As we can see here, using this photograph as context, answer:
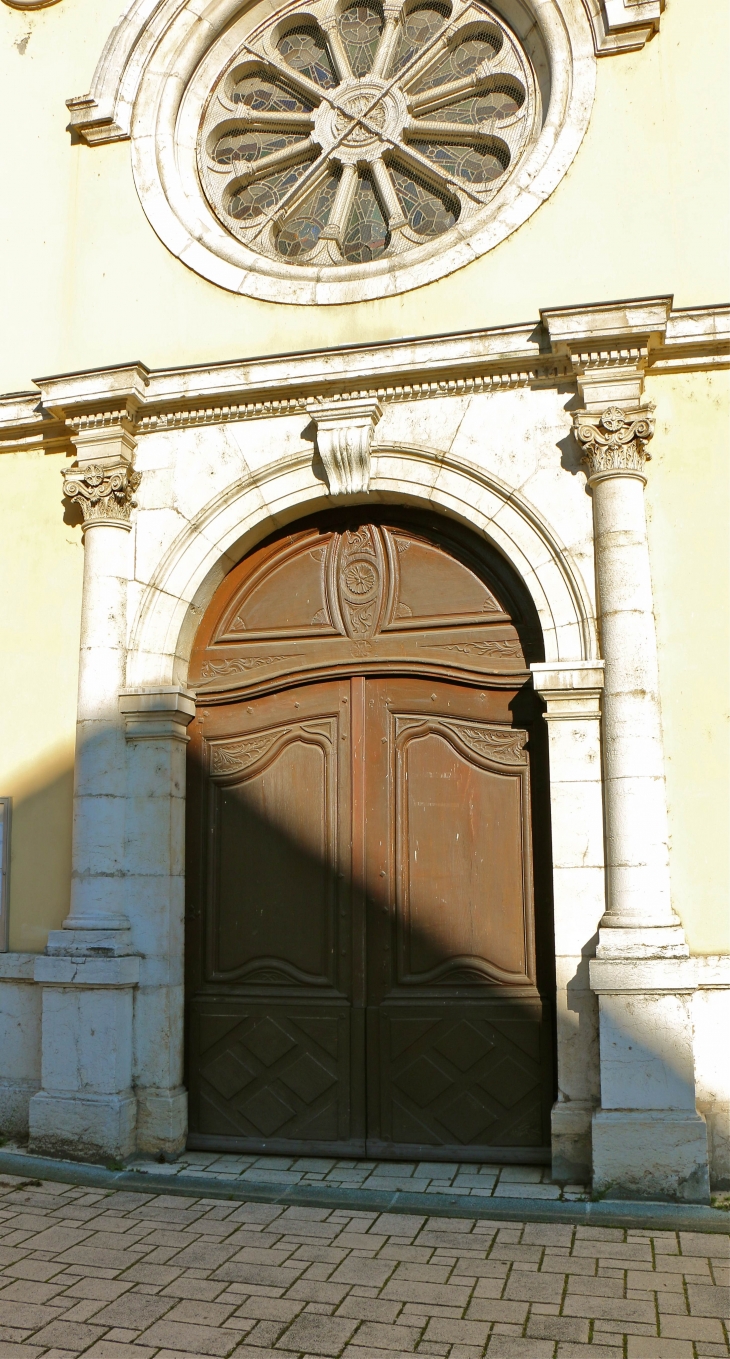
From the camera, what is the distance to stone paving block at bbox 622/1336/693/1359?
341 centimetres

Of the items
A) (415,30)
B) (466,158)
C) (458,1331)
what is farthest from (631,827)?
(415,30)

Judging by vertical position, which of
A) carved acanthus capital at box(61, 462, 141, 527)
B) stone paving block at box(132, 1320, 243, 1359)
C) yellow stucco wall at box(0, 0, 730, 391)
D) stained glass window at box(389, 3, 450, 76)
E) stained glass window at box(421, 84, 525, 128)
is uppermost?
stained glass window at box(389, 3, 450, 76)

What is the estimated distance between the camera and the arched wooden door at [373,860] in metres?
5.46

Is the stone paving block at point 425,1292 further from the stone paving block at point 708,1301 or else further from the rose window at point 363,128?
the rose window at point 363,128

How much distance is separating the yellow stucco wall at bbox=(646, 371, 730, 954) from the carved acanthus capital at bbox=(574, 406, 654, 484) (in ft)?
0.60

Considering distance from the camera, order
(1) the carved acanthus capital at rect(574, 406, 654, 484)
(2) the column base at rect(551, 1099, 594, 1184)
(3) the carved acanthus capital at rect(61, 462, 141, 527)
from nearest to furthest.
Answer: (2) the column base at rect(551, 1099, 594, 1184)
(1) the carved acanthus capital at rect(574, 406, 654, 484)
(3) the carved acanthus capital at rect(61, 462, 141, 527)

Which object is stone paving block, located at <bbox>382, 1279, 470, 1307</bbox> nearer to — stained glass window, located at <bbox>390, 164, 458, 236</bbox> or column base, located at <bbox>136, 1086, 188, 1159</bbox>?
column base, located at <bbox>136, 1086, 188, 1159</bbox>

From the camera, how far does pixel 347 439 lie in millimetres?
5777

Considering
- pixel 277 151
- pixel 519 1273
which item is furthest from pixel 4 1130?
pixel 277 151

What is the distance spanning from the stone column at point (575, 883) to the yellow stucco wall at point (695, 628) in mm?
353

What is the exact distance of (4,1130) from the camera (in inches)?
235

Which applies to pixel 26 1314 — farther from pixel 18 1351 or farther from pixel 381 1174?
pixel 381 1174

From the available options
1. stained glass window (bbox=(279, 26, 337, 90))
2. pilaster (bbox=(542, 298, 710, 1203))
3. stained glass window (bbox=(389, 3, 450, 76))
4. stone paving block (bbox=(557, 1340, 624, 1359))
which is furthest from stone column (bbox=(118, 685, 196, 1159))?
stained glass window (bbox=(389, 3, 450, 76))

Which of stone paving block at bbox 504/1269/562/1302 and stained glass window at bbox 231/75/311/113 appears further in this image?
stained glass window at bbox 231/75/311/113
